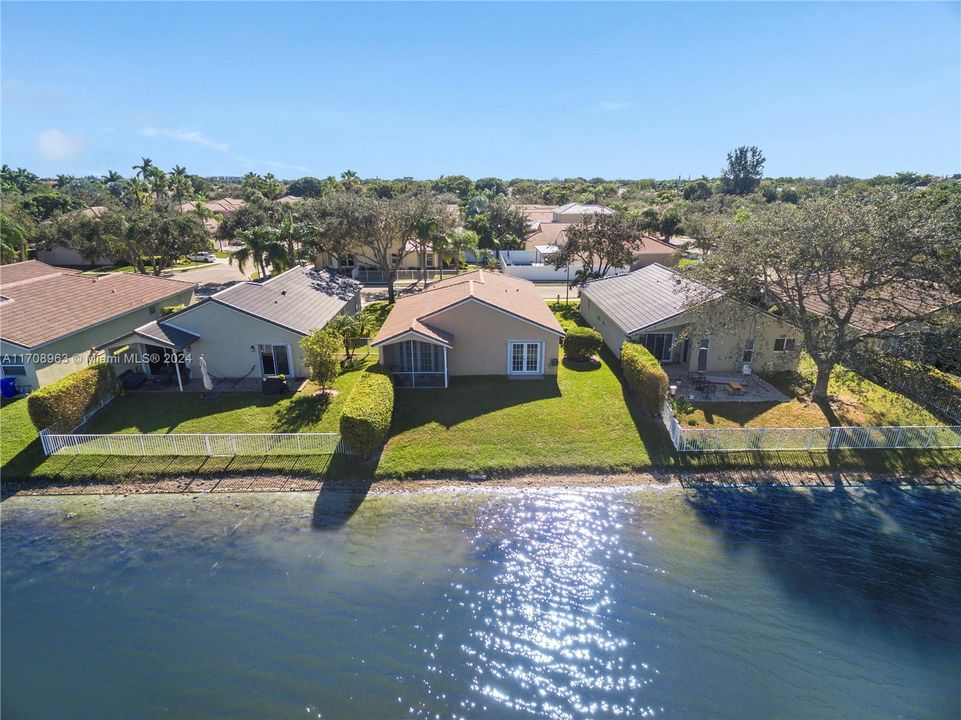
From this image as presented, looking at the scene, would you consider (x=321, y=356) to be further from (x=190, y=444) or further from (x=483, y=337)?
(x=483, y=337)

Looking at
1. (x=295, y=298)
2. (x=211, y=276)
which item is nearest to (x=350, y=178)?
(x=211, y=276)

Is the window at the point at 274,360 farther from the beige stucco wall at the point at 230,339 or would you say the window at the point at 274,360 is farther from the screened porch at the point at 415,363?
the screened porch at the point at 415,363

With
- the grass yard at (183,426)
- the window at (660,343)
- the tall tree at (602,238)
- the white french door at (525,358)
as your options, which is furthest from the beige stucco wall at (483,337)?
the tall tree at (602,238)

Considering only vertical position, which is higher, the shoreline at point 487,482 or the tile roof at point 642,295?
the tile roof at point 642,295

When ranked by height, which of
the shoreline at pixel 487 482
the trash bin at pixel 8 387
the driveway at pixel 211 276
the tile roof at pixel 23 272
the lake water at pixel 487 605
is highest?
the tile roof at pixel 23 272

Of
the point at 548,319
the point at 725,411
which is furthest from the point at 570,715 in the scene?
the point at 548,319

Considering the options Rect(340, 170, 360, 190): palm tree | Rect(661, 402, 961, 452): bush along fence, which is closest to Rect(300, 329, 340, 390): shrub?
Rect(661, 402, 961, 452): bush along fence
